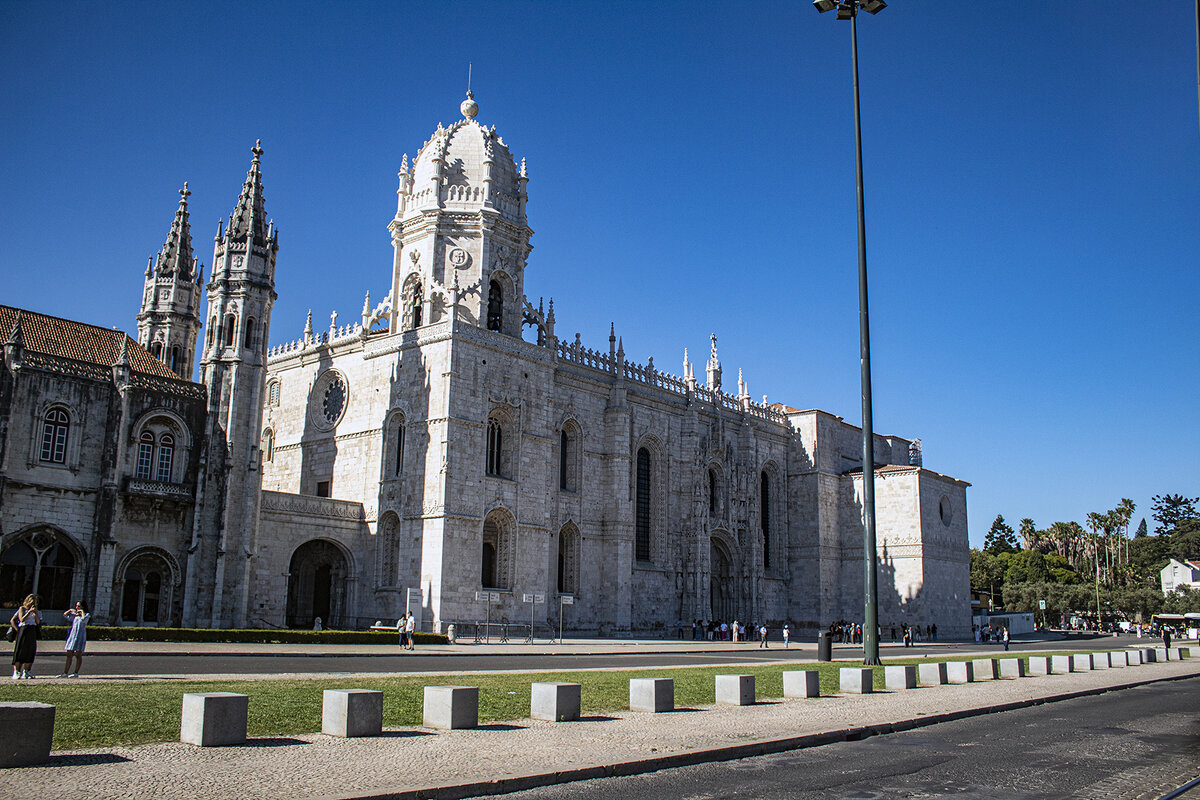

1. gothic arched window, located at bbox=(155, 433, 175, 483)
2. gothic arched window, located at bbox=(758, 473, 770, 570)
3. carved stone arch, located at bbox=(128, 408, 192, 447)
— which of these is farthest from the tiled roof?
gothic arched window, located at bbox=(758, 473, 770, 570)

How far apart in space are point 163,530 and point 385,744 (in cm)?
3043

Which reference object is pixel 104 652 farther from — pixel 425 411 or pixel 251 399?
pixel 425 411

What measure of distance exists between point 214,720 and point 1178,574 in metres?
123

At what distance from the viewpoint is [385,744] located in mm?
11359

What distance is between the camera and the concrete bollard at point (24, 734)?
30.1 feet

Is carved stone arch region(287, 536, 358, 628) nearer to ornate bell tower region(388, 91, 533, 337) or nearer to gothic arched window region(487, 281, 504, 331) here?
ornate bell tower region(388, 91, 533, 337)

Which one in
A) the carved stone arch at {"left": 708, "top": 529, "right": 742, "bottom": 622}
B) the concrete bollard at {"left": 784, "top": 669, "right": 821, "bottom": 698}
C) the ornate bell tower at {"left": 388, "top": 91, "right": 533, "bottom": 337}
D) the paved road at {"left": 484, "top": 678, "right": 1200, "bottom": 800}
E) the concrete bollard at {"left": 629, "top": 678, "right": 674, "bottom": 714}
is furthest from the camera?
the carved stone arch at {"left": 708, "top": 529, "right": 742, "bottom": 622}

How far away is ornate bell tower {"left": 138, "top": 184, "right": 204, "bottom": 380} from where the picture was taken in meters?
50.2

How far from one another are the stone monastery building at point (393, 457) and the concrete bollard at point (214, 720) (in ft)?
91.9

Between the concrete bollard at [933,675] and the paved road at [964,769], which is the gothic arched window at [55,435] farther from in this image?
the paved road at [964,769]

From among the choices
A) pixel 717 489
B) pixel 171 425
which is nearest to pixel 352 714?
pixel 171 425

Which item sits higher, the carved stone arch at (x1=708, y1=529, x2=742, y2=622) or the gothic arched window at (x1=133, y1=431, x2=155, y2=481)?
the gothic arched window at (x1=133, y1=431, x2=155, y2=481)

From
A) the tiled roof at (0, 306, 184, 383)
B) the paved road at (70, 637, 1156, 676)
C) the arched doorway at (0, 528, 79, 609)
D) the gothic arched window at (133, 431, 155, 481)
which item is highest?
the tiled roof at (0, 306, 184, 383)

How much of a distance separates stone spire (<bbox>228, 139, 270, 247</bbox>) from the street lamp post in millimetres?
27646
